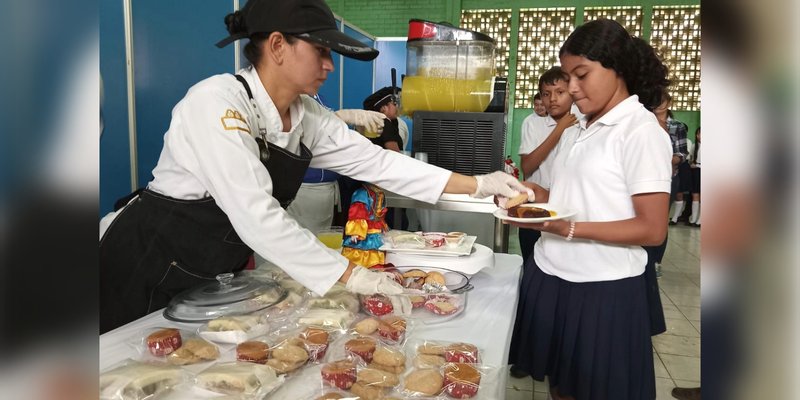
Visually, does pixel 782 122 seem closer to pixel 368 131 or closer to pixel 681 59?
pixel 368 131

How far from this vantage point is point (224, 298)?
1.27 m

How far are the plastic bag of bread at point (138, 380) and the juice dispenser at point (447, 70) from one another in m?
1.99

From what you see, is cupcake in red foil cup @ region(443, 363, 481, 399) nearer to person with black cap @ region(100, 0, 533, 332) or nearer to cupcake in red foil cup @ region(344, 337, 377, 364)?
cupcake in red foil cup @ region(344, 337, 377, 364)

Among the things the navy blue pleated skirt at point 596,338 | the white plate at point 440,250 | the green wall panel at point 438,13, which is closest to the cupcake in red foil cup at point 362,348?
the white plate at point 440,250

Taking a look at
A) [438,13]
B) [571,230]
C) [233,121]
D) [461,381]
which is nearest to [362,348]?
[461,381]

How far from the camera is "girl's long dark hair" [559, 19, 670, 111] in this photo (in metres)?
1.47

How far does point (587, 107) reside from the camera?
1581mm

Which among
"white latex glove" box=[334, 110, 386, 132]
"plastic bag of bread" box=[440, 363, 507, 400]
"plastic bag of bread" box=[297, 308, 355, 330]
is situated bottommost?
"plastic bag of bread" box=[440, 363, 507, 400]

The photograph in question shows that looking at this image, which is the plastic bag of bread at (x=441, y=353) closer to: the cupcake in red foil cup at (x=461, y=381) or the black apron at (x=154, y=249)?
the cupcake in red foil cup at (x=461, y=381)

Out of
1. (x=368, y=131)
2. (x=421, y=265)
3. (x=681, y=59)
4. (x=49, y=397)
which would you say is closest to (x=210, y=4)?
(x=368, y=131)

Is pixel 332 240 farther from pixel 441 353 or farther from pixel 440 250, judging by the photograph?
pixel 441 353

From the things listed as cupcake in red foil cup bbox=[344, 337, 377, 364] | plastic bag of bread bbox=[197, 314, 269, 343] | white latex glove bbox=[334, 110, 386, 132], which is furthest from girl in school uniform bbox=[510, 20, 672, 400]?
white latex glove bbox=[334, 110, 386, 132]

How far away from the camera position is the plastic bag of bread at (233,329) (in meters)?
1.07

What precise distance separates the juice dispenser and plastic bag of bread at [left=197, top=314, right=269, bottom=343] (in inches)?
69.7
